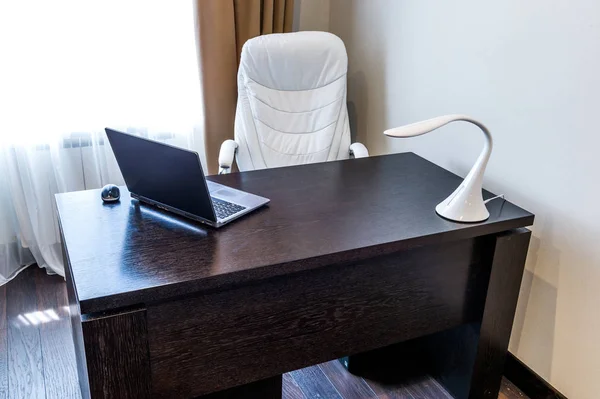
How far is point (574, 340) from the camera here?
158cm

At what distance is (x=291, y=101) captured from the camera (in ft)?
7.38

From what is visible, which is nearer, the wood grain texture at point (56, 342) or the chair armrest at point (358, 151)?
the wood grain texture at point (56, 342)

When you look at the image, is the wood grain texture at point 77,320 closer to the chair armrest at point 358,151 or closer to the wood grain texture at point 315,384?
the wood grain texture at point 315,384

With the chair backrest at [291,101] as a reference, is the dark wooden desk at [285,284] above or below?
below

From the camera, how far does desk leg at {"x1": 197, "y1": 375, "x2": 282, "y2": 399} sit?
143 cm

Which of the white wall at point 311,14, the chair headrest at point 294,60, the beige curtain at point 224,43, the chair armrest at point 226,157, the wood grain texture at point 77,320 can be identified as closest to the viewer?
the wood grain texture at point 77,320

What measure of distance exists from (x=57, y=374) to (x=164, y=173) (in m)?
0.97

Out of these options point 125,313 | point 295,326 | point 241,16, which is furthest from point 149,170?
point 241,16

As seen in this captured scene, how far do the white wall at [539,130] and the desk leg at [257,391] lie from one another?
880 millimetres

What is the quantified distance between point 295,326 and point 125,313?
1.46 feet

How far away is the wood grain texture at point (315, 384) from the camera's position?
5.77 ft

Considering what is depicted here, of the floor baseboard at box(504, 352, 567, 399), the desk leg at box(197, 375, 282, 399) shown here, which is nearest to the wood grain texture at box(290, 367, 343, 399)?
the desk leg at box(197, 375, 282, 399)

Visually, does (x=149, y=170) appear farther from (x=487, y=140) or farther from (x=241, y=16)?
(x=241, y=16)

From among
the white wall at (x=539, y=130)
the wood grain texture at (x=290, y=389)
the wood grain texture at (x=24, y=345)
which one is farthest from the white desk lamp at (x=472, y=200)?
the wood grain texture at (x=24, y=345)
